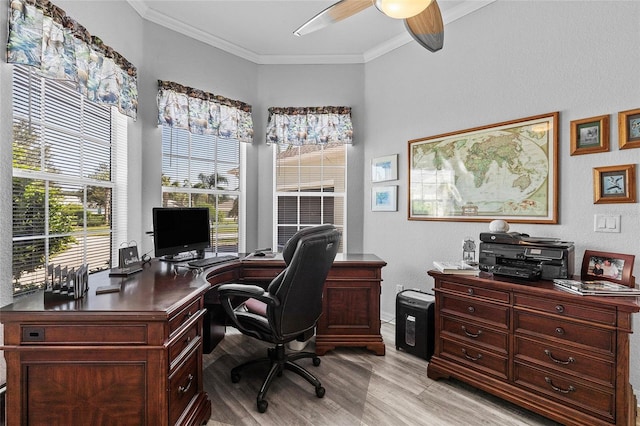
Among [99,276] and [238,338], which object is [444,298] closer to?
[238,338]

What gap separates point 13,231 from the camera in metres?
1.71

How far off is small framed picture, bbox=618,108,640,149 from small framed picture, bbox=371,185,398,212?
174 cm

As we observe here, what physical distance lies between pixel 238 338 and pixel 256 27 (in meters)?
3.06

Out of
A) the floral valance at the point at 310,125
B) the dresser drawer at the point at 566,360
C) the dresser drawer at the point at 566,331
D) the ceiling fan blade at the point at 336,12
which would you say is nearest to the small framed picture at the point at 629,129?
the dresser drawer at the point at 566,331

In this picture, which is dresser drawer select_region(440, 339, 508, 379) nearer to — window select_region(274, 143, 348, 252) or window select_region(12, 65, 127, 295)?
window select_region(274, 143, 348, 252)

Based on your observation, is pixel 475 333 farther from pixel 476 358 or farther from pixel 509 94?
pixel 509 94

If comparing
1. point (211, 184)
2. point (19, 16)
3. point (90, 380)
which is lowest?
point (90, 380)

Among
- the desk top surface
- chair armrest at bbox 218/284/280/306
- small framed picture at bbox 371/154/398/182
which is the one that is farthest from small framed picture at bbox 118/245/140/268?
small framed picture at bbox 371/154/398/182

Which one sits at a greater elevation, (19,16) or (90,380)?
(19,16)

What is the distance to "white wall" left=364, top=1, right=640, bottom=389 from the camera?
1992 millimetres

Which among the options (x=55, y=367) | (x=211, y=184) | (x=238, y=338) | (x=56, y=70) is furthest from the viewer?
(x=211, y=184)

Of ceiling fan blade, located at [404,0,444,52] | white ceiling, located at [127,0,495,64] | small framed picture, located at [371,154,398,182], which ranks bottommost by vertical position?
small framed picture, located at [371,154,398,182]

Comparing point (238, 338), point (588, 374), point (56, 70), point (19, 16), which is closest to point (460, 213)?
point (588, 374)

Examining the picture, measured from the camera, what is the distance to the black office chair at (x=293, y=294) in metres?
1.83
